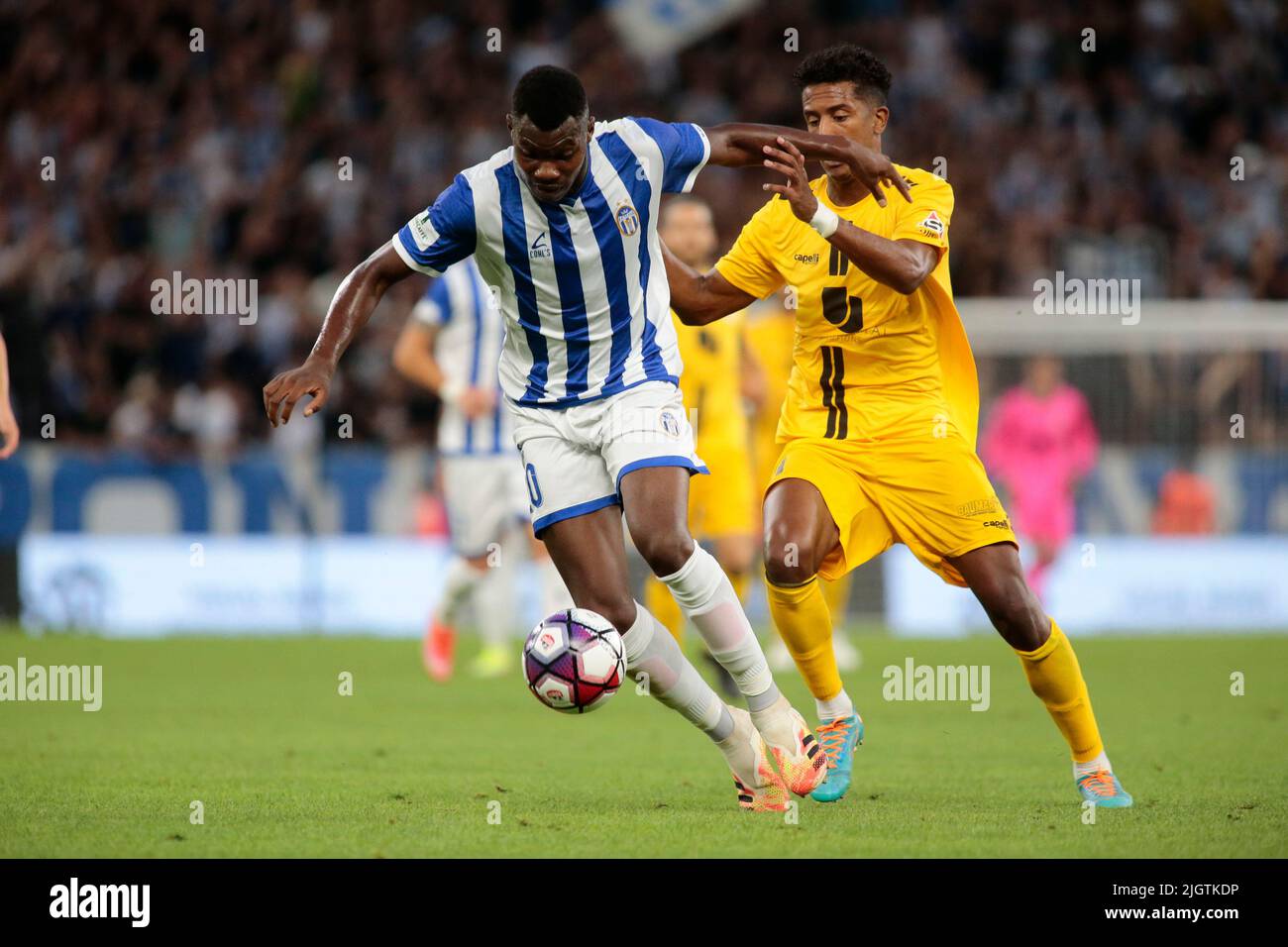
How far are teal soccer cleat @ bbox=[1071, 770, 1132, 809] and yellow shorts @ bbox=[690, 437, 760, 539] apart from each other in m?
4.47

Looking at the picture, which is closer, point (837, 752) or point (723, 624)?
point (723, 624)

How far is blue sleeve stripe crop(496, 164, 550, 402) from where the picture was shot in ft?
20.5

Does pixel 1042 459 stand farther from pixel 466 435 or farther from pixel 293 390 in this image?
pixel 293 390

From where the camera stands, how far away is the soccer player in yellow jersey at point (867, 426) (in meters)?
6.49

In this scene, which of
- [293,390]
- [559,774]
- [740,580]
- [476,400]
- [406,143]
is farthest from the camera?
[406,143]

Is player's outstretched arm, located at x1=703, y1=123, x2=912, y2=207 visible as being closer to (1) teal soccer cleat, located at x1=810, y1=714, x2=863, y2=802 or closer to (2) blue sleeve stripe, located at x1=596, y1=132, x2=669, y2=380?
(2) blue sleeve stripe, located at x1=596, y1=132, x2=669, y2=380

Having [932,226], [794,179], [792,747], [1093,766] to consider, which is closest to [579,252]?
[794,179]

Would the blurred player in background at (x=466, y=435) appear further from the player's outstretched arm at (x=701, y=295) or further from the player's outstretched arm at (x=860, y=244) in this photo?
the player's outstretched arm at (x=860, y=244)

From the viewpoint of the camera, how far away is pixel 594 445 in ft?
21.2

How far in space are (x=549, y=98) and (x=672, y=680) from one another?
2036 millimetres

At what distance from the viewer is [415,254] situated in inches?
246

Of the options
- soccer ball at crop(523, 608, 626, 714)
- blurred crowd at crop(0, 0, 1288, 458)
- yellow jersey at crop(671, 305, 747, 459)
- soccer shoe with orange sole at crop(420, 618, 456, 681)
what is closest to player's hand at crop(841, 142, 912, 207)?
soccer ball at crop(523, 608, 626, 714)

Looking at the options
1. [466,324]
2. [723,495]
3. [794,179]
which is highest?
[466,324]

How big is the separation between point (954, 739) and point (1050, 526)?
7116 mm
